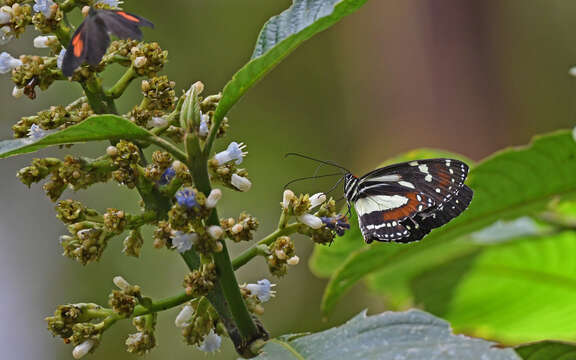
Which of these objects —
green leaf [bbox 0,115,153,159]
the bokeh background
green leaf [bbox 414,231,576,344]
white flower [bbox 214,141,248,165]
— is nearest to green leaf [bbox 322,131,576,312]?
green leaf [bbox 414,231,576,344]

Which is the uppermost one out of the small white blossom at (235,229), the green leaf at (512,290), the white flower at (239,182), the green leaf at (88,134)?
the green leaf at (88,134)

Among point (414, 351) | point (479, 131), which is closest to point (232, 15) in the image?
point (479, 131)

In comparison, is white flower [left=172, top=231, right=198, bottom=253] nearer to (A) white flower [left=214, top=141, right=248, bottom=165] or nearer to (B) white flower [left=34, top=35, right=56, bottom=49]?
(A) white flower [left=214, top=141, right=248, bottom=165]

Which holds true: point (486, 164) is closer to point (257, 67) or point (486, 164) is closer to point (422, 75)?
point (257, 67)

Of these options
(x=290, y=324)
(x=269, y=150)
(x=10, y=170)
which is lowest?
(x=290, y=324)

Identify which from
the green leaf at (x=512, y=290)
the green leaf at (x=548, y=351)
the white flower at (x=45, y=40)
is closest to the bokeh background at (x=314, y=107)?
the green leaf at (x=512, y=290)

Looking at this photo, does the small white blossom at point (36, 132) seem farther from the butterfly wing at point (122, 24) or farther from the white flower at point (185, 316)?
the white flower at point (185, 316)
